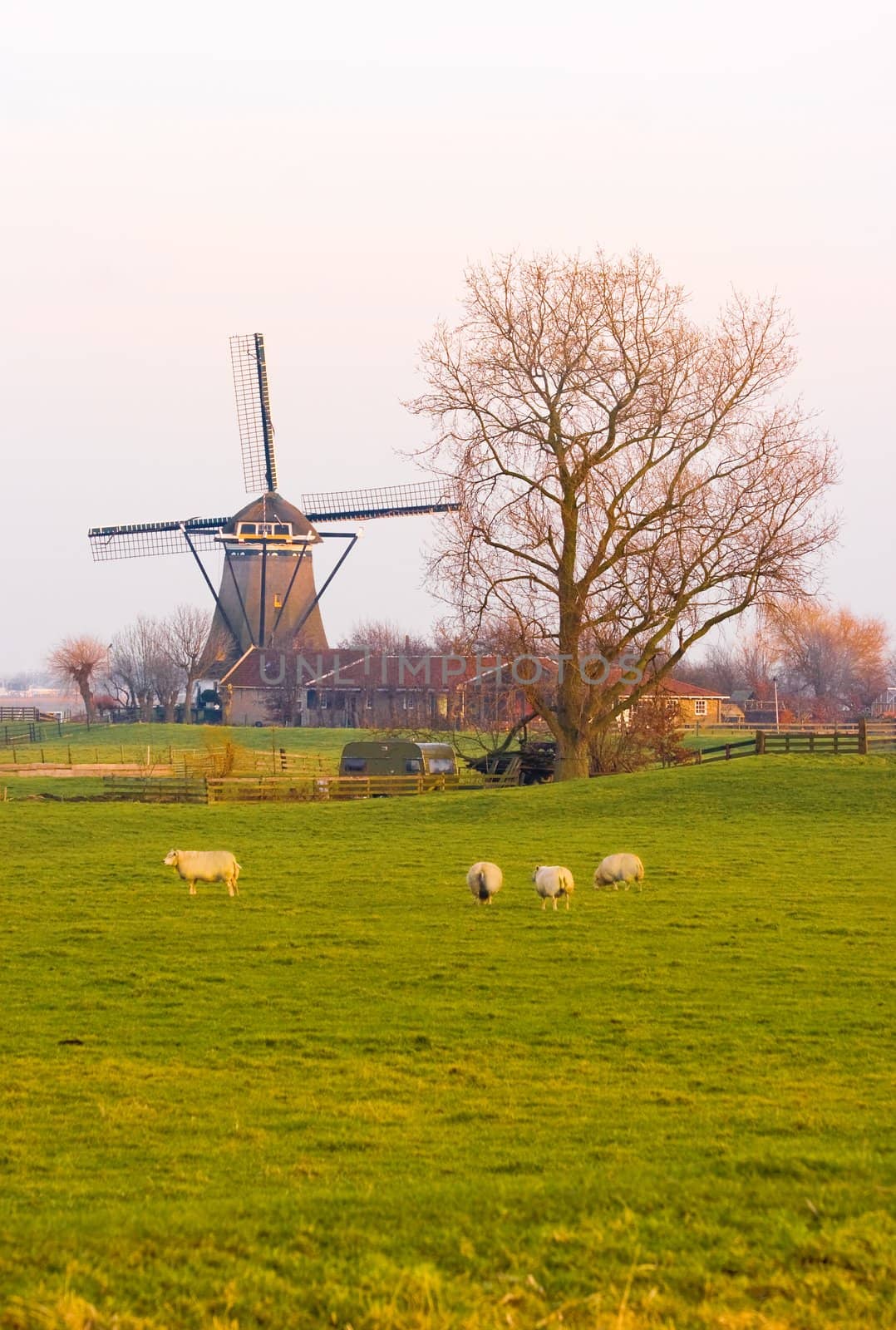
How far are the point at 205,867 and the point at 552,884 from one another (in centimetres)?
647

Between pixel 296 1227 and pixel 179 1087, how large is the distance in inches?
208

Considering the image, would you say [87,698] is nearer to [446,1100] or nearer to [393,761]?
[393,761]

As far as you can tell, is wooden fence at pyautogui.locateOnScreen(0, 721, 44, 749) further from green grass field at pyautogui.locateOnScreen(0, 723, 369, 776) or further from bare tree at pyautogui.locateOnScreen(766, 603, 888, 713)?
bare tree at pyautogui.locateOnScreen(766, 603, 888, 713)

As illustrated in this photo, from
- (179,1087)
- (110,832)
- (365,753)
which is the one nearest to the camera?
(179,1087)

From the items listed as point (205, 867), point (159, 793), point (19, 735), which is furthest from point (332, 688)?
point (205, 867)

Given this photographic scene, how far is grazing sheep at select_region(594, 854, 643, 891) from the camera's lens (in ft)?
84.2

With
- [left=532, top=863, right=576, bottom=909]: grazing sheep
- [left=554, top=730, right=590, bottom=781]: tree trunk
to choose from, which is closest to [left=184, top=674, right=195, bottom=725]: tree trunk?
[left=554, top=730, right=590, bottom=781]: tree trunk

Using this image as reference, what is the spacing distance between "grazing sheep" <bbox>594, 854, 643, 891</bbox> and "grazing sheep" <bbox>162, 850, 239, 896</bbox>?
251 inches

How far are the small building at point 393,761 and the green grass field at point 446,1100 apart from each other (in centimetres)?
2460

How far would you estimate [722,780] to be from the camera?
44781mm

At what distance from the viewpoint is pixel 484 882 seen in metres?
23.8

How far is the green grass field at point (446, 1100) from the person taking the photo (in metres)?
6.65

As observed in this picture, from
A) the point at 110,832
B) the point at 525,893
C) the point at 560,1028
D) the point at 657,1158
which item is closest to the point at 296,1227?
the point at 657,1158

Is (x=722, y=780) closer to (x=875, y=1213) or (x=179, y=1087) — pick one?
(x=179, y=1087)
